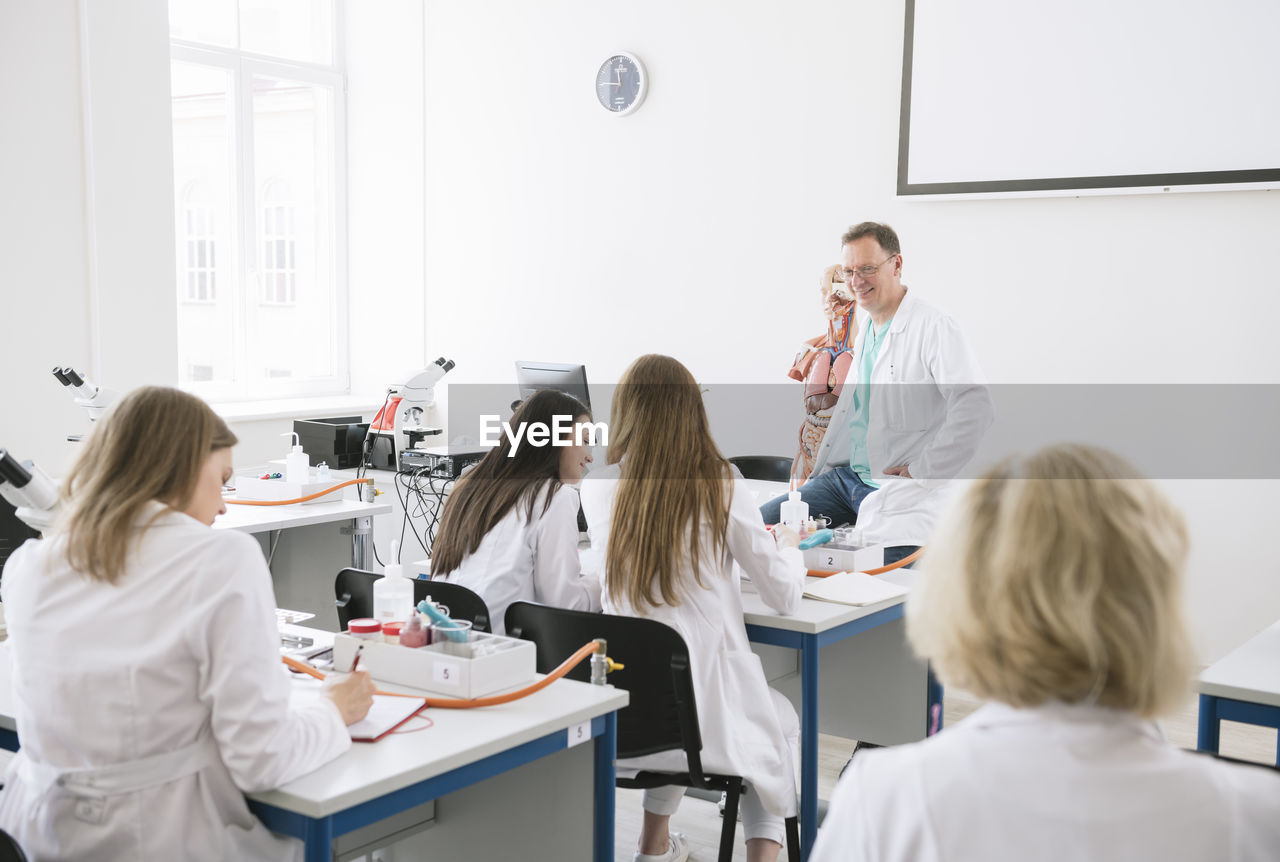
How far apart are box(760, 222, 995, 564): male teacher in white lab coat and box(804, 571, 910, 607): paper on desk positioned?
14.2 inches

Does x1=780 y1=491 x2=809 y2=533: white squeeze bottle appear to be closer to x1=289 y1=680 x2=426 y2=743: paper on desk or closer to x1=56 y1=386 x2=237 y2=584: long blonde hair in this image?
x1=289 y1=680 x2=426 y2=743: paper on desk

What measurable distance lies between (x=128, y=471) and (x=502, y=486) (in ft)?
3.64

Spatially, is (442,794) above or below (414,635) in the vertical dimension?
below

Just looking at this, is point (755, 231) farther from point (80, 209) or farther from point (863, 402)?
point (80, 209)

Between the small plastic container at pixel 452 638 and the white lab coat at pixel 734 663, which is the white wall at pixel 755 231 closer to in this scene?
the white lab coat at pixel 734 663

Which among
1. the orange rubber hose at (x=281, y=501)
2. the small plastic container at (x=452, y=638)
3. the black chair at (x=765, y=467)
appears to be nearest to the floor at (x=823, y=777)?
the small plastic container at (x=452, y=638)

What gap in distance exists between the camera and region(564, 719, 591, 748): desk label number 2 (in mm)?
1963

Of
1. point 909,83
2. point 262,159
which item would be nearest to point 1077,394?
point 909,83

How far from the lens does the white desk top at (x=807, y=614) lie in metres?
2.61

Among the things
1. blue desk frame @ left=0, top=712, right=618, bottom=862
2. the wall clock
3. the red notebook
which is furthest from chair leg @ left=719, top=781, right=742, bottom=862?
the wall clock

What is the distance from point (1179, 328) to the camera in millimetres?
4504

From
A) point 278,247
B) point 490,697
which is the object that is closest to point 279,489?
point 490,697

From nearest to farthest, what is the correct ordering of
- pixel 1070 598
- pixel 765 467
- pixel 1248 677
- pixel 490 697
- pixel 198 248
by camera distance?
pixel 1070 598 < pixel 490 697 < pixel 1248 677 < pixel 765 467 < pixel 198 248

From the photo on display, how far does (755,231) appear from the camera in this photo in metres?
5.62
